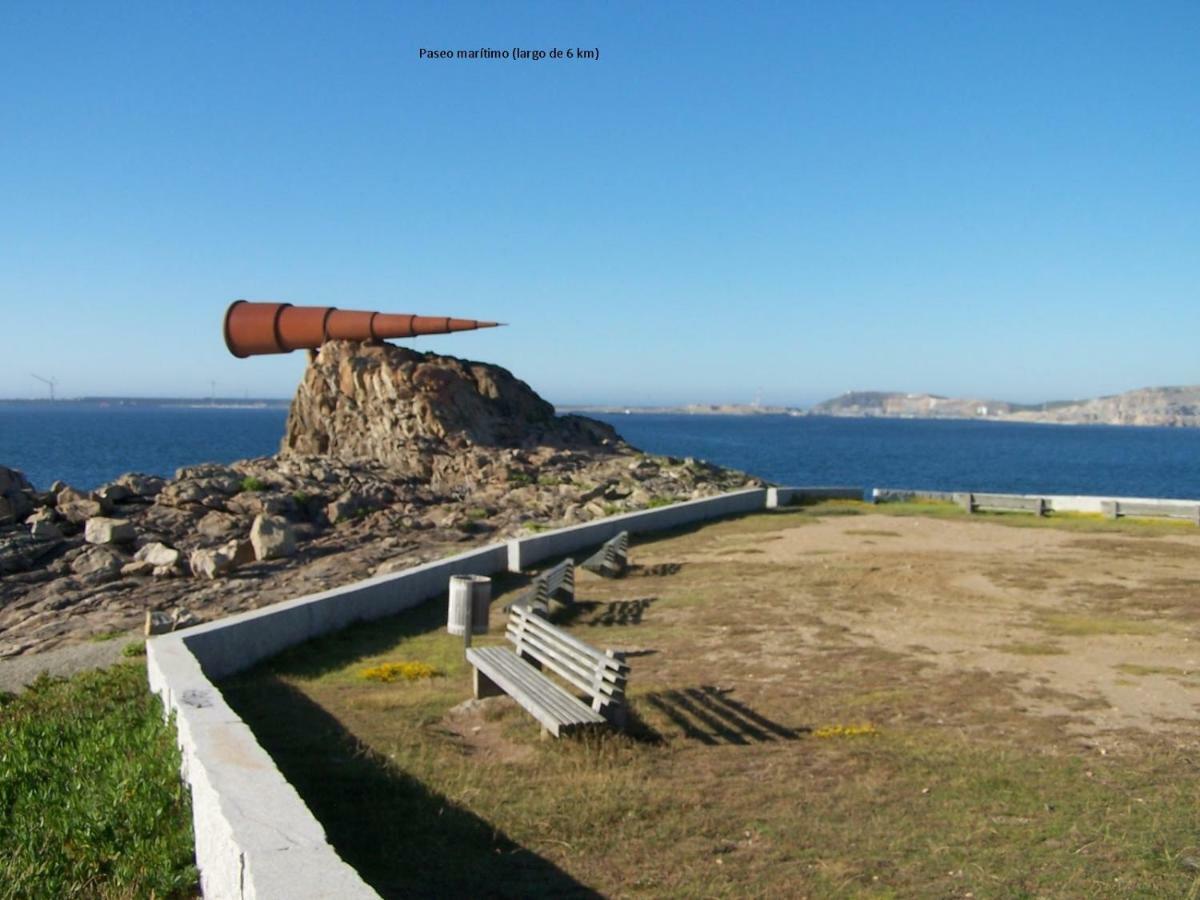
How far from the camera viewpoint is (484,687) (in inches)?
335

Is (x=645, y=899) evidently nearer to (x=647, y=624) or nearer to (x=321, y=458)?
(x=647, y=624)

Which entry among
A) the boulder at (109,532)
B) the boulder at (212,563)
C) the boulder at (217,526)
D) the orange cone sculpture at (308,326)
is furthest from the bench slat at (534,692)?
the orange cone sculpture at (308,326)

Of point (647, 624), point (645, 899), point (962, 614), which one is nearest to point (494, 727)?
point (645, 899)

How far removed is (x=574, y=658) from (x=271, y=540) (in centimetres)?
1181

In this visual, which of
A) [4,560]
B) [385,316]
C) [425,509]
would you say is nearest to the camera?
[4,560]

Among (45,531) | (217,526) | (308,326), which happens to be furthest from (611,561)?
(308,326)

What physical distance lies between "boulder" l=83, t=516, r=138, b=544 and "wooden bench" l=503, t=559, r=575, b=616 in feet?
34.1

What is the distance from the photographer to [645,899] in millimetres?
5031

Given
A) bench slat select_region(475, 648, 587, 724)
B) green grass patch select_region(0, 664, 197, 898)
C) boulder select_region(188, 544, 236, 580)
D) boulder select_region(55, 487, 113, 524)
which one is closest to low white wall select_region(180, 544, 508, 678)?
green grass patch select_region(0, 664, 197, 898)

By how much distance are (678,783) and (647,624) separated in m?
5.19

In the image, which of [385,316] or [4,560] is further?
[385,316]

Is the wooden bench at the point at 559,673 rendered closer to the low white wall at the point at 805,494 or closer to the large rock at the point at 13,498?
the large rock at the point at 13,498

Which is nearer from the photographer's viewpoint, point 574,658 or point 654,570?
point 574,658

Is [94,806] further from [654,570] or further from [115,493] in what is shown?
[115,493]
